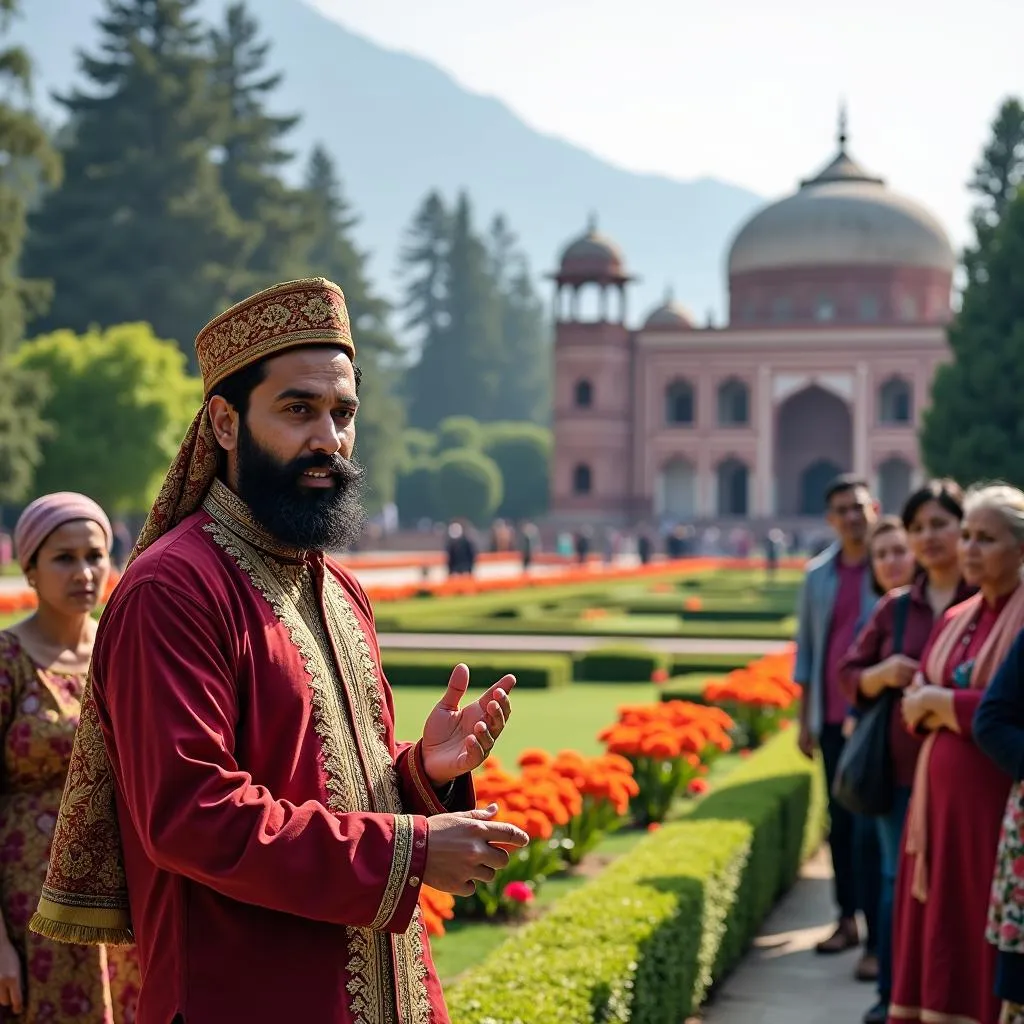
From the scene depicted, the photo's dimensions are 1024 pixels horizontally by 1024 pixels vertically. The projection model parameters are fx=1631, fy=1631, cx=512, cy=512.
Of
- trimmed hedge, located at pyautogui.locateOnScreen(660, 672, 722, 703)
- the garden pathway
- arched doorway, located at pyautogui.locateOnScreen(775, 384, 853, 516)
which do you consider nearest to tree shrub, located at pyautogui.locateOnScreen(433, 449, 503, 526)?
arched doorway, located at pyautogui.locateOnScreen(775, 384, 853, 516)

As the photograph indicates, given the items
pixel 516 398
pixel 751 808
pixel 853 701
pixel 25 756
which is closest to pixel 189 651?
pixel 25 756

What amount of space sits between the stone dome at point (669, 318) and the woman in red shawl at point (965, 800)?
40228 mm

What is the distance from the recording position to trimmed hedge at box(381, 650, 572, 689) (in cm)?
1136

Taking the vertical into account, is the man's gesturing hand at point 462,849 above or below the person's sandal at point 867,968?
above

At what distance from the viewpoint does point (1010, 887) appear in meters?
3.23

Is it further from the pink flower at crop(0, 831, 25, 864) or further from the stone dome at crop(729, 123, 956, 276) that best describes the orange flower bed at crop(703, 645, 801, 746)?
the stone dome at crop(729, 123, 956, 276)

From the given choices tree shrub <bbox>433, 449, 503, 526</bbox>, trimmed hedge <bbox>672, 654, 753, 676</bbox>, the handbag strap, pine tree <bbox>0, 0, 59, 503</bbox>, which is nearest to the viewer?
the handbag strap

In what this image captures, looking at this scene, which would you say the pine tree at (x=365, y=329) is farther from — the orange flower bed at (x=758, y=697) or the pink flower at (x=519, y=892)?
the pink flower at (x=519, y=892)

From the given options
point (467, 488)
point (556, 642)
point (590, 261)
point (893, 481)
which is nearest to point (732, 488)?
point (893, 481)

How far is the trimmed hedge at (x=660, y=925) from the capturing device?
10.8 ft

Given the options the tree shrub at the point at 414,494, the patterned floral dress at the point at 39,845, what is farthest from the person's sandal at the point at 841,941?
the tree shrub at the point at 414,494

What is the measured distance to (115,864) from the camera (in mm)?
2076

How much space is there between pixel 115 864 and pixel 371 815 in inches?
15.1

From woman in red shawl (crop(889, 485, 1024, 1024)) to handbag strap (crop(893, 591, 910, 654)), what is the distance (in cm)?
63
